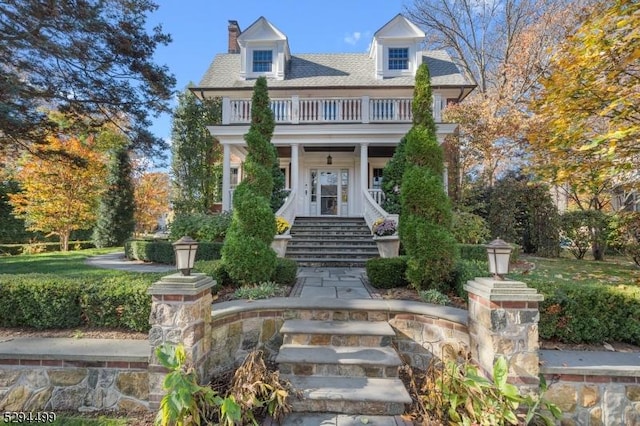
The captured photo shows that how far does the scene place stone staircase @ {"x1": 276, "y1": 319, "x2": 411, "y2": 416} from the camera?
2781 millimetres

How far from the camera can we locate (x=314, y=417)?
272 centimetres

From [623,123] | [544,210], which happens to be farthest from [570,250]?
[623,123]

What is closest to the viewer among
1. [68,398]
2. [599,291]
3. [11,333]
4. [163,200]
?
[68,398]

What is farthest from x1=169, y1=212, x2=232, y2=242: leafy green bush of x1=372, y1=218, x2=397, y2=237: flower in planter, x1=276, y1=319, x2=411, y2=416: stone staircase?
x1=276, y1=319, x2=411, y2=416: stone staircase

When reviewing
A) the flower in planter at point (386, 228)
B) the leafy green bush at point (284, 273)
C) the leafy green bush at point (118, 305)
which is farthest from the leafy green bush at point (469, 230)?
the leafy green bush at point (118, 305)

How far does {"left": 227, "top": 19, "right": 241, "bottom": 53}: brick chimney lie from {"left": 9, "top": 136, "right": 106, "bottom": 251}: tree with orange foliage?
786cm

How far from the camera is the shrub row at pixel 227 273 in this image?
449 cm

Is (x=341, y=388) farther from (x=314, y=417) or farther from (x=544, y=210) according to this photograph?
(x=544, y=210)

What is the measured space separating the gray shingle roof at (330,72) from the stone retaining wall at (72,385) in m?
11.2

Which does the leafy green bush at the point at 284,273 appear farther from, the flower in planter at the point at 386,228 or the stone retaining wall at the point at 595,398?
the stone retaining wall at the point at 595,398

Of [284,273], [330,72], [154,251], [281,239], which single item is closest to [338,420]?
[284,273]

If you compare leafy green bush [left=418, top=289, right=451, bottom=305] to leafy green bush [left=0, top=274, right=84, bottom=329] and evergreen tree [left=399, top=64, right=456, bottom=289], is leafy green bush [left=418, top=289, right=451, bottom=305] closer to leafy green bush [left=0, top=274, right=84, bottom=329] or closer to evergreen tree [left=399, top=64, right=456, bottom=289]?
evergreen tree [left=399, top=64, right=456, bottom=289]

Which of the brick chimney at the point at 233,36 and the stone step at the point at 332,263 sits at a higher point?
the brick chimney at the point at 233,36

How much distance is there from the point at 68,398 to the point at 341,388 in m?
2.68
